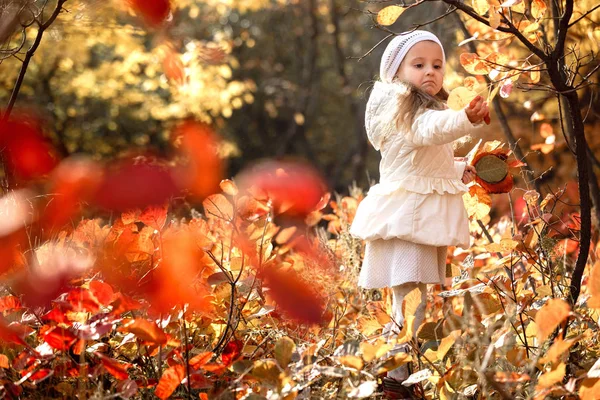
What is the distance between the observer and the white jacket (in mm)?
2291

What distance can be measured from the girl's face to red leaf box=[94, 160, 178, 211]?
2.93 feet

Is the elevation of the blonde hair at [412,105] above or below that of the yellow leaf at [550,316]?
above

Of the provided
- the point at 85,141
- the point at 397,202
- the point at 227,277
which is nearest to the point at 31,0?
the point at 227,277

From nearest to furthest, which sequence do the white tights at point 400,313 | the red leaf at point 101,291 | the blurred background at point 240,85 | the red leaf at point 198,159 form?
the red leaf at point 101,291, the white tights at point 400,313, the red leaf at point 198,159, the blurred background at point 240,85

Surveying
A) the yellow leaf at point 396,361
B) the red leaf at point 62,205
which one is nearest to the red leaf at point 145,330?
the yellow leaf at point 396,361

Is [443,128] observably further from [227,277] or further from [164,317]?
[164,317]

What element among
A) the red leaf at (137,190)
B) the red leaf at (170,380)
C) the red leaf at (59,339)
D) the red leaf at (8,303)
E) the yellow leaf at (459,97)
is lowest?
the red leaf at (170,380)

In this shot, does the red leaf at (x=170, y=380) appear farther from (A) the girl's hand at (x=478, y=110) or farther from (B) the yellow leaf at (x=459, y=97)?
(A) the girl's hand at (x=478, y=110)

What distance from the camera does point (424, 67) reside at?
2383 mm

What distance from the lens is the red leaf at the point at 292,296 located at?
253cm

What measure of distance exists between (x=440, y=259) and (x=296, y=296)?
503 millimetres

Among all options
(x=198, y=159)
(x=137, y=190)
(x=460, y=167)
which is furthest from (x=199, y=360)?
(x=198, y=159)

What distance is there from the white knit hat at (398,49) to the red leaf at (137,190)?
843 millimetres

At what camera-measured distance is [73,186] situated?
2516 millimetres
